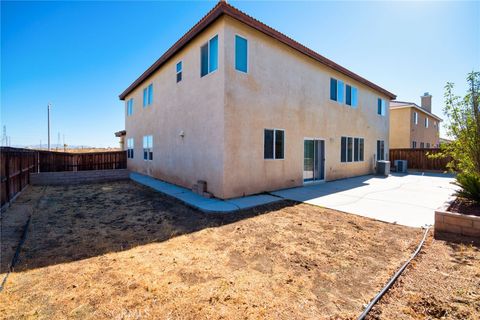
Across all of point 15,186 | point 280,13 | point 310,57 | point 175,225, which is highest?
point 280,13

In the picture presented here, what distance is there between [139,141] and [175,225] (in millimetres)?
11229

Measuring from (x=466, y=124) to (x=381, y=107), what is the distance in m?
11.7

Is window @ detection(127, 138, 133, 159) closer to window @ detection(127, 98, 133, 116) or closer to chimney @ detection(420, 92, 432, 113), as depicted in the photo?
window @ detection(127, 98, 133, 116)

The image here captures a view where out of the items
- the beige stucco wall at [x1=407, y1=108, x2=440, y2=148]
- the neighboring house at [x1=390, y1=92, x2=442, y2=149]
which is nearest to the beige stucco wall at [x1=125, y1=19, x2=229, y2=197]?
the neighboring house at [x1=390, y1=92, x2=442, y2=149]

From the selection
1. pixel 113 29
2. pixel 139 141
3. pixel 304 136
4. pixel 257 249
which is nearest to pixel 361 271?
pixel 257 249

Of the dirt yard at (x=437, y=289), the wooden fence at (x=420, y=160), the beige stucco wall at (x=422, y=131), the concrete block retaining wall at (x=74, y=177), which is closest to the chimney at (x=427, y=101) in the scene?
the beige stucco wall at (x=422, y=131)

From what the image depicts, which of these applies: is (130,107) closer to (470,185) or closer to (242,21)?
(242,21)

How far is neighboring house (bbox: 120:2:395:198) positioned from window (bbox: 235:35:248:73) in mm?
33

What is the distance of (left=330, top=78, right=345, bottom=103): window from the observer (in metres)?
11.4

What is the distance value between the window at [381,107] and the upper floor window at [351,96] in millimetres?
3494

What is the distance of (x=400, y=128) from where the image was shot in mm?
21484

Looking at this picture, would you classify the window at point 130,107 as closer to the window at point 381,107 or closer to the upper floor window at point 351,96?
the upper floor window at point 351,96

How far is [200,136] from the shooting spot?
26.9ft

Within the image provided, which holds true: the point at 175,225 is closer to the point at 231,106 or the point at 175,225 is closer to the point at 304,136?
the point at 231,106
